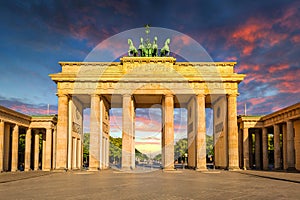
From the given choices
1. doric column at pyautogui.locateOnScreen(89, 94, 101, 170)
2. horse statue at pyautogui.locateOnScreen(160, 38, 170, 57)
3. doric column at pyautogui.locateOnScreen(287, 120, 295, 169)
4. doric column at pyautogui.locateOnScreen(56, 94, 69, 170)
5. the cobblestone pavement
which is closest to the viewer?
the cobblestone pavement

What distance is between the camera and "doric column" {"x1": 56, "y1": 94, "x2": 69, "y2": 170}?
56.9m

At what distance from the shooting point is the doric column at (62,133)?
56.9 m

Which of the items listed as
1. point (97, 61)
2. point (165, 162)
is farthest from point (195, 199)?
point (97, 61)

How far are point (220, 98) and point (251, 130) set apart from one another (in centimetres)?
1235

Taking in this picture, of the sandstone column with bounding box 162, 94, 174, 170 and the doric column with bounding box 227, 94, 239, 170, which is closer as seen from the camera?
the sandstone column with bounding box 162, 94, 174, 170

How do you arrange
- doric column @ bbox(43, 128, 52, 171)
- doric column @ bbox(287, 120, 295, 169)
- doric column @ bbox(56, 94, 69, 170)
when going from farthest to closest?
doric column @ bbox(43, 128, 52, 171), doric column @ bbox(56, 94, 69, 170), doric column @ bbox(287, 120, 295, 169)

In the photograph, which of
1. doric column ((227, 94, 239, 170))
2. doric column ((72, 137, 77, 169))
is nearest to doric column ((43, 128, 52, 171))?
doric column ((72, 137, 77, 169))

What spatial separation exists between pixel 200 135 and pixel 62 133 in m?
21.7

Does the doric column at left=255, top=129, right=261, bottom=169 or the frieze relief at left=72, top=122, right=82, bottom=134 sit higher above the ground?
the frieze relief at left=72, top=122, right=82, bottom=134

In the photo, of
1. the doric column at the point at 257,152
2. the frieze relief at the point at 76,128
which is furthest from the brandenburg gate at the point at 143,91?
the doric column at the point at 257,152

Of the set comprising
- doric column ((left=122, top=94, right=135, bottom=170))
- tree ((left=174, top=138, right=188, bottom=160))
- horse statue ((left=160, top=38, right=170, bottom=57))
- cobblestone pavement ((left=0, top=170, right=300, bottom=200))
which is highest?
horse statue ((left=160, top=38, right=170, bottom=57))

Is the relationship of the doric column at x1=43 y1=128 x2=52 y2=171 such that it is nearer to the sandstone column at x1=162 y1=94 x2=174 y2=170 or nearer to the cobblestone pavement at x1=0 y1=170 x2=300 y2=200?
the sandstone column at x1=162 y1=94 x2=174 y2=170

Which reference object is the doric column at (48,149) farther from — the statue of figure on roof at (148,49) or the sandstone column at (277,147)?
the sandstone column at (277,147)

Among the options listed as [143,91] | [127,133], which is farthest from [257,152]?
[127,133]
